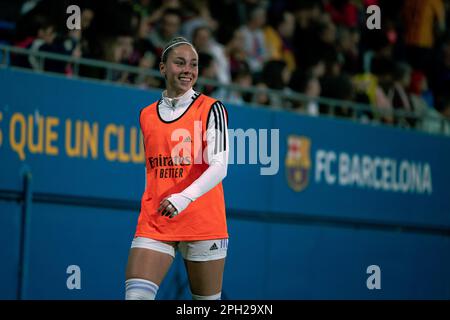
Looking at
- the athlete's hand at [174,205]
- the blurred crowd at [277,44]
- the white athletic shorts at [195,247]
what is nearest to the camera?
the athlete's hand at [174,205]

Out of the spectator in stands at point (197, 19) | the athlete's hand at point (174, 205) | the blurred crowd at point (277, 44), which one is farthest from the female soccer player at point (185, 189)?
the spectator in stands at point (197, 19)

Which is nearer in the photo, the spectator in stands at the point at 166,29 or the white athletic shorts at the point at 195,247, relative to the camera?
the white athletic shorts at the point at 195,247

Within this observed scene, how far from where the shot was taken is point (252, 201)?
460 inches

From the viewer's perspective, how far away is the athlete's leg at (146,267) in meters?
6.76

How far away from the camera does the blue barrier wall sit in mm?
9773

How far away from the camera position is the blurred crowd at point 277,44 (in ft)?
35.8

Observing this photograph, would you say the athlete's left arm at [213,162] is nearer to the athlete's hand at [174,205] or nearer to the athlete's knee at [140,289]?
the athlete's hand at [174,205]

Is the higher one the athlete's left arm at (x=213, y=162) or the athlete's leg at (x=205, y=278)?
A: the athlete's left arm at (x=213, y=162)

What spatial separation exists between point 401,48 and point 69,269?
8.15m

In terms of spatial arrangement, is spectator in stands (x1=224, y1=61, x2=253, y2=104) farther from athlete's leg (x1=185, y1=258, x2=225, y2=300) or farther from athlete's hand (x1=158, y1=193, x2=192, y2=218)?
athlete's hand (x1=158, y1=193, x2=192, y2=218)

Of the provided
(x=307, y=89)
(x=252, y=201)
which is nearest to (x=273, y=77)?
(x=307, y=89)

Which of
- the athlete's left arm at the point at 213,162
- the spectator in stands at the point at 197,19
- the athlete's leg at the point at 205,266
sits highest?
the spectator in stands at the point at 197,19

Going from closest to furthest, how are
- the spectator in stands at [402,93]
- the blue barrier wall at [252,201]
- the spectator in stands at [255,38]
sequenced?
the blue barrier wall at [252,201] < the spectator in stands at [255,38] < the spectator in stands at [402,93]

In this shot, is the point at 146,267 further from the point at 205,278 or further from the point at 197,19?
the point at 197,19
